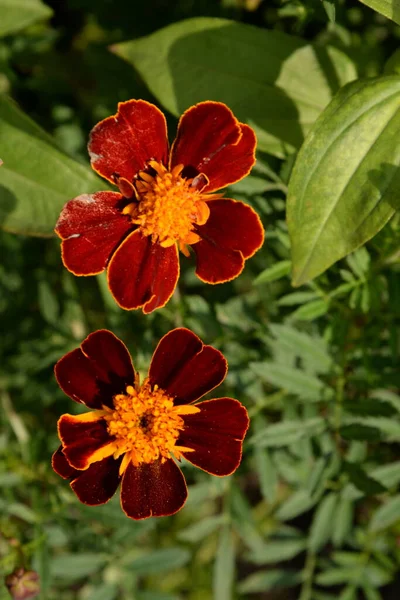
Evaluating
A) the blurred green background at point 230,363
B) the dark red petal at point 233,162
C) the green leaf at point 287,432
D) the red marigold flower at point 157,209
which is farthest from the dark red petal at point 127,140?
the green leaf at point 287,432

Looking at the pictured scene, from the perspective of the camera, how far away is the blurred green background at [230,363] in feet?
4.74

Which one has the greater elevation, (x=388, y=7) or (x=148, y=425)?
(x=388, y=7)

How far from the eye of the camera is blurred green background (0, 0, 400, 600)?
1.45 m

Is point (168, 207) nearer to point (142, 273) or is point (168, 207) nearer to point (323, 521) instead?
point (142, 273)

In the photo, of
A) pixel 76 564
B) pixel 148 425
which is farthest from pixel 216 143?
pixel 76 564

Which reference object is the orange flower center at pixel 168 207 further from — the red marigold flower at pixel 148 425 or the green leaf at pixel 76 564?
the green leaf at pixel 76 564

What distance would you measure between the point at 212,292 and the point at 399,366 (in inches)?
21.5

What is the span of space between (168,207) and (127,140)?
14 centimetres

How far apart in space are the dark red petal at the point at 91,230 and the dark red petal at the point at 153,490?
366mm

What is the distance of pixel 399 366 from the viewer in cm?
148

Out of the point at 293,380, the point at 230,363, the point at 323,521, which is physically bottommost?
the point at 323,521

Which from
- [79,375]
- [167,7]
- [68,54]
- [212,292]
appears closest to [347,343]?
[212,292]

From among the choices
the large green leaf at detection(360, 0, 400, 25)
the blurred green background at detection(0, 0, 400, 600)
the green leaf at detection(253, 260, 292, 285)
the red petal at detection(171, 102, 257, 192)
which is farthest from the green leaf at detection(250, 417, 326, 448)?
the large green leaf at detection(360, 0, 400, 25)

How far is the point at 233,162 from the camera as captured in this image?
1198 mm
